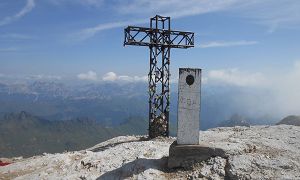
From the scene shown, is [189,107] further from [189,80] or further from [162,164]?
[162,164]

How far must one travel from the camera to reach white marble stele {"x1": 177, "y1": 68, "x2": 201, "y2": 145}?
21.3 m

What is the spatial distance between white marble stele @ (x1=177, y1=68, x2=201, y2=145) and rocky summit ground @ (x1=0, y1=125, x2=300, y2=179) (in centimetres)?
129

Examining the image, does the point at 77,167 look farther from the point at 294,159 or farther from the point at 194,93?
the point at 294,159

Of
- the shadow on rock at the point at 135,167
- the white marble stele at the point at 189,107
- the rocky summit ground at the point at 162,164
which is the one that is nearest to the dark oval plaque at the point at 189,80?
the white marble stele at the point at 189,107

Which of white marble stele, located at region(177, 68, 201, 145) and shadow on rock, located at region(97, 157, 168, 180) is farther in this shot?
white marble stele, located at region(177, 68, 201, 145)

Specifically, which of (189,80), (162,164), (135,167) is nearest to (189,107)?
(189,80)

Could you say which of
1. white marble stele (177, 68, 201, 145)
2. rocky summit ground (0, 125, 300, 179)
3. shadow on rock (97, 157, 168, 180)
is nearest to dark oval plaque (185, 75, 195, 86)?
white marble stele (177, 68, 201, 145)

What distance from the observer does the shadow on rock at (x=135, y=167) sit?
20.7 metres

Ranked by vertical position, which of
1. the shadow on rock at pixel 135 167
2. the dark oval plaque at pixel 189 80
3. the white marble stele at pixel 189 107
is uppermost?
the dark oval plaque at pixel 189 80

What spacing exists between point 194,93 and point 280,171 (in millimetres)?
5689

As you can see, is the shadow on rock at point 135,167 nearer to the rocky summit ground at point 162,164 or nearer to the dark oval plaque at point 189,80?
the rocky summit ground at point 162,164

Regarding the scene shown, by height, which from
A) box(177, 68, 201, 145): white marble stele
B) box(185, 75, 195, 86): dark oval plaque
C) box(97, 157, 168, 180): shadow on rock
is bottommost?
box(97, 157, 168, 180): shadow on rock

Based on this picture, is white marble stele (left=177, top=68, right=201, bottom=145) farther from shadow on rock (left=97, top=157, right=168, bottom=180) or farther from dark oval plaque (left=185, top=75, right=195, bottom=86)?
shadow on rock (left=97, top=157, right=168, bottom=180)

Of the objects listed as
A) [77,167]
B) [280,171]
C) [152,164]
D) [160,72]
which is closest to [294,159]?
[280,171]
